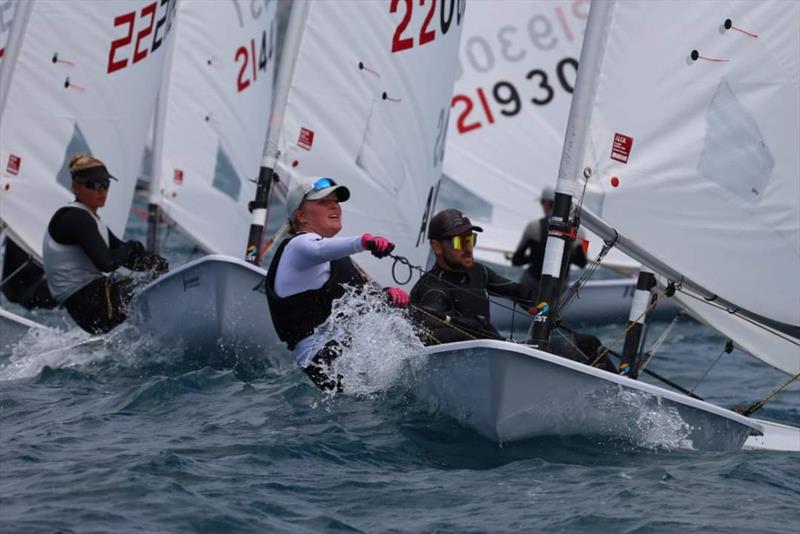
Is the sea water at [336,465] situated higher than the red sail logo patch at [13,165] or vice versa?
the red sail logo patch at [13,165]

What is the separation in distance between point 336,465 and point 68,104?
4529mm

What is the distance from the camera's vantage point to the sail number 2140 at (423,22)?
8.16 metres

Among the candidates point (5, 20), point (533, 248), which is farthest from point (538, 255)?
point (5, 20)

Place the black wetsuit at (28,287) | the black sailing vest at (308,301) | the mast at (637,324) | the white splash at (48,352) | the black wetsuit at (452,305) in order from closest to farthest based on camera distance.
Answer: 1. the black sailing vest at (308,301)
2. the black wetsuit at (452,305)
3. the mast at (637,324)
4. the white splash at (48,352)
5. the black wetsuit at (28,287)

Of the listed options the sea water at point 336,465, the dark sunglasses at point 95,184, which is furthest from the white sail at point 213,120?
the sea water at point 336,465

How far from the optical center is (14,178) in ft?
28.4

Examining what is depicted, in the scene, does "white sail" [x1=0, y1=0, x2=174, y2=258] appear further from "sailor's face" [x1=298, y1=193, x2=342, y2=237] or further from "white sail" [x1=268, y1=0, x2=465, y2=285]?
"sailor's face" [x1=298, y1=193, x2=342, y2=237]

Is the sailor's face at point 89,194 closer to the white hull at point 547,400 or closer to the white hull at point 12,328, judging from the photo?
the white hull at point 12,328

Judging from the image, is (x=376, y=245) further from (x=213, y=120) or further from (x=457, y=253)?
(x=213, y=120)

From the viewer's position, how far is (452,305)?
5.92 m

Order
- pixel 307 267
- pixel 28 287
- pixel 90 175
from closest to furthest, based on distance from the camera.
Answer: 1. pixel 307 267
2. pixel 90 175
3. pixel 28 287

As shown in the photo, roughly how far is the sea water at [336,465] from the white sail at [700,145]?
0.78 m

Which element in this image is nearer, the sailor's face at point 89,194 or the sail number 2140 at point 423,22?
the sailor's face at point 89,194

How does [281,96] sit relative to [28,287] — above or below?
above
